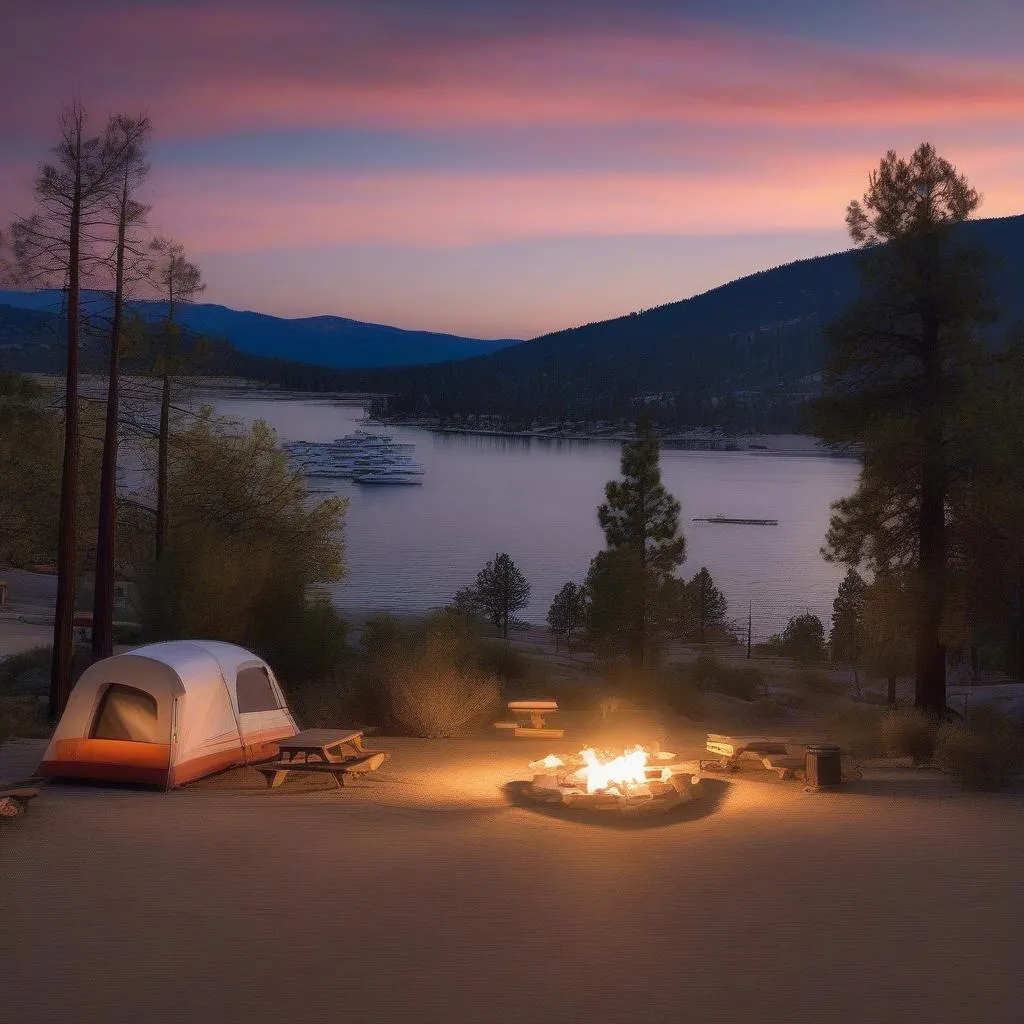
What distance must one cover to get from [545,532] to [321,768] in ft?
262

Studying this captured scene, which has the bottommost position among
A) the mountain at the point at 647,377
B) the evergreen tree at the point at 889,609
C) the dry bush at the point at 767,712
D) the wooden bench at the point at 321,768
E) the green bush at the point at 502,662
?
the dry bush at the point at 767,712

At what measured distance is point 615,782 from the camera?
10.8 m

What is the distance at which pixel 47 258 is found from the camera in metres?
18.2

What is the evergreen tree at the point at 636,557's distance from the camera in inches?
1272

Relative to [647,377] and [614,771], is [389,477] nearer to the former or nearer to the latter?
[647,377]

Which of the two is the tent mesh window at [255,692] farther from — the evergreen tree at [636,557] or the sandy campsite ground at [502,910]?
the evergreen tree at [636,557]

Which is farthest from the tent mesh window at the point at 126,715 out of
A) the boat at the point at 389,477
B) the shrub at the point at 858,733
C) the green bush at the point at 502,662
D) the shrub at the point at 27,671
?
the boat at the point at 389,477

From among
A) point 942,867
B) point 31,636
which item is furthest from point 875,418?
point 31,636

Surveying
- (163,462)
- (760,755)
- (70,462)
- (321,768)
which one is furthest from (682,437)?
(321,768)

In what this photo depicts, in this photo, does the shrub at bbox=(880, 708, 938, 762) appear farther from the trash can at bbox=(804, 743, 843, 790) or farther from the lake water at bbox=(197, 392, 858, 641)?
the lake water at bbox=(197, 392, 858, 641)

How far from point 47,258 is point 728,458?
585 ft

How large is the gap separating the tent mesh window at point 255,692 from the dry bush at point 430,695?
2.51 meters

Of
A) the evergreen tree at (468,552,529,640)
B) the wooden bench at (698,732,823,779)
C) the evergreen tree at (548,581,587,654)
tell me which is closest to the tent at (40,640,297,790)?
the wooden bench at (698,732,823,779)

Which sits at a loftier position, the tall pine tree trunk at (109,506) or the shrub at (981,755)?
the tall pine tree trunk at (109,506)
